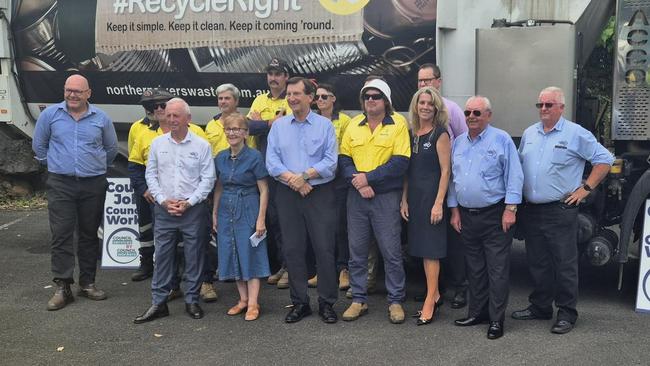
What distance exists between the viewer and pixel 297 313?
5297 mm

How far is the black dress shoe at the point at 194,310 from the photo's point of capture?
17.7ft

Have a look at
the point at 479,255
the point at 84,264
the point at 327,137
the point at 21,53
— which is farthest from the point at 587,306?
the point at 21,53

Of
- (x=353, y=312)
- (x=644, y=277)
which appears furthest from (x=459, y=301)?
(x=644, y=277)

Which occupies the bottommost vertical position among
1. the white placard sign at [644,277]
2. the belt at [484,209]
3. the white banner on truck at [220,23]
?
the white placard sign at [644,277]

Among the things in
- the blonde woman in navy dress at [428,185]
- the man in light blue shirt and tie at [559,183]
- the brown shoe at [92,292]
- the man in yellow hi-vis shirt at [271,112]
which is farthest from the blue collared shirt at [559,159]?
the brown shoe at [92,292]

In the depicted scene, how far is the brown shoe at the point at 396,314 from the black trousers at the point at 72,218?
8.44 feet

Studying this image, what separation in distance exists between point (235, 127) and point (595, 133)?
2989mm

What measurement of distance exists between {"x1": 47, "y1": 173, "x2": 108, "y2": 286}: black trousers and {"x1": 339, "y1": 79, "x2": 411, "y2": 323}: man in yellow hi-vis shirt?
2.14 metres

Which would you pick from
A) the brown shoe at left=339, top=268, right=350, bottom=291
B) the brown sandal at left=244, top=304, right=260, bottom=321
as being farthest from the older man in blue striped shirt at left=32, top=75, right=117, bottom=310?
the brown shoe at left=339, top=268, right=350, bottom=291

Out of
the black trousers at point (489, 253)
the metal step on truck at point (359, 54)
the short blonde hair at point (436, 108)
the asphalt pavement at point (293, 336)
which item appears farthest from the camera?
the metal step on truck at point (359, 54)

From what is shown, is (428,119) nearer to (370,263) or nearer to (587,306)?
(370,263)

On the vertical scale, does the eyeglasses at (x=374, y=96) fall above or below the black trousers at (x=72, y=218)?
above

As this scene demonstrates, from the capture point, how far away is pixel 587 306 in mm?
5539

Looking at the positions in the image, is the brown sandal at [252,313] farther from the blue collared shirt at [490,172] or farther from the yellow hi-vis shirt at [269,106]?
the blue collared shirt at [490,172]
